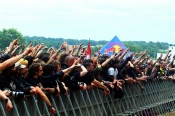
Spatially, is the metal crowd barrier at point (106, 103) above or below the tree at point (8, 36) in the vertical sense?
above

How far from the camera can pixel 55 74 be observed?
11.5 metres

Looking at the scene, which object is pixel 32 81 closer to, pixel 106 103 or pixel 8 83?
pixel 8 83

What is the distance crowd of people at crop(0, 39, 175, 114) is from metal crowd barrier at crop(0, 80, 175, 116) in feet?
0.79

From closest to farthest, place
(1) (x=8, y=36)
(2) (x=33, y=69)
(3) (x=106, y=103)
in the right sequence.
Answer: (2) (x=33, y=69) → (3) (x=106, y=103) → (1) (x=8, y=36)

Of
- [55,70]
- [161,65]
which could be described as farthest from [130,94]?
[55,70]

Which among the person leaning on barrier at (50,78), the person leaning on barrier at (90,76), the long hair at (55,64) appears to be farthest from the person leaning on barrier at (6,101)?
the person leaning on barrier at (90,76)

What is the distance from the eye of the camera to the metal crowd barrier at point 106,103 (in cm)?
1094

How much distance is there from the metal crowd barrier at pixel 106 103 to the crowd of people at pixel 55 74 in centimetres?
24

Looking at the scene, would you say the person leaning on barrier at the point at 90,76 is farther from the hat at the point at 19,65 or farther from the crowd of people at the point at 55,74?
the hat at the point at 19,65

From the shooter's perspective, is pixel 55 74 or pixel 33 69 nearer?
pixel 33 69

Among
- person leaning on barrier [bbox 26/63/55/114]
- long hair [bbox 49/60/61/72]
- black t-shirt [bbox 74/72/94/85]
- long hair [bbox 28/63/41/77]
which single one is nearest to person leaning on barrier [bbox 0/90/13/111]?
person leaning on barrier [bbox 26/63/55/114]

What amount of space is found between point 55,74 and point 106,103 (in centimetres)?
476

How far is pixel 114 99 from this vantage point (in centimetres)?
1678

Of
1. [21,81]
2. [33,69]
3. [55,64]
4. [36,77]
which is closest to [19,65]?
[21,81]
